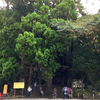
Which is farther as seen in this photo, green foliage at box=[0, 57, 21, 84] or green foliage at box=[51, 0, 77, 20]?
green foliage at box=[51, 0, 77, 20]

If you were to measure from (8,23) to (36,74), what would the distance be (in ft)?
30.1

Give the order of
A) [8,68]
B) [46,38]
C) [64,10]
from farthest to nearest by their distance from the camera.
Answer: [64,10]
[46,38]
[8,68]

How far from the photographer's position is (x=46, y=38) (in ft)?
41.5

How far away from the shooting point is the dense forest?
12.2 meters

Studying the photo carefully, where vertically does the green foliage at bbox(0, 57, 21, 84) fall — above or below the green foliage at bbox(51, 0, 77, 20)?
below

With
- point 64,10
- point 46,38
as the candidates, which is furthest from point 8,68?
point 64,10

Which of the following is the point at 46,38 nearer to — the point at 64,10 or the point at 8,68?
the point at 64,10

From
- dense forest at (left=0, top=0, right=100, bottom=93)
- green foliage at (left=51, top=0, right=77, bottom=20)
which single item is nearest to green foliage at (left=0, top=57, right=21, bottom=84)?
dense forest at (left=0, top=0, right=100, bottom=93)

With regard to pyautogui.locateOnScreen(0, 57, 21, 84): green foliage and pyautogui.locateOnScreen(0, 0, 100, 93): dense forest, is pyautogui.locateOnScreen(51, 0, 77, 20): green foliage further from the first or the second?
pyautogui.locateOnScreen(0, 57, 21, 84): green foliage

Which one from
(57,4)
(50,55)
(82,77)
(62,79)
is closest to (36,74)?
(62,79)

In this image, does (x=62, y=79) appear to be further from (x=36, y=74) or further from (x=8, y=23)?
(x=8, y=23)

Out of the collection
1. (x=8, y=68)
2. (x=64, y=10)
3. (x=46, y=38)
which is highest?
(x=64, y=10)

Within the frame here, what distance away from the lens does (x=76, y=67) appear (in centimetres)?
1462

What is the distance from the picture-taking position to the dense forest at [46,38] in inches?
480
